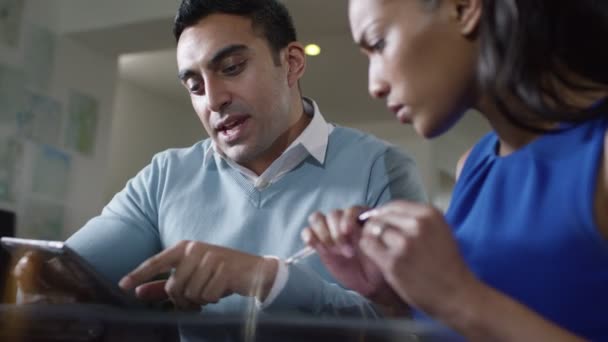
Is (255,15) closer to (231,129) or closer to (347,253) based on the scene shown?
(231,129)

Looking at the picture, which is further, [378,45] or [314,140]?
[314,140]

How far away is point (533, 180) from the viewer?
0.60m

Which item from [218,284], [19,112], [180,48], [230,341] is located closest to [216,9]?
[180,48]

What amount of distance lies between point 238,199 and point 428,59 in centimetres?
61

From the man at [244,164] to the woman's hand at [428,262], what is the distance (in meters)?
0.53

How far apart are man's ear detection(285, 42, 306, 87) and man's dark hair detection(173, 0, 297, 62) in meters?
0.01

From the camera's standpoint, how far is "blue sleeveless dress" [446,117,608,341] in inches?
21.2

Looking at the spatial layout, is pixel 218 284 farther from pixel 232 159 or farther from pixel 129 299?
pixel 232 159

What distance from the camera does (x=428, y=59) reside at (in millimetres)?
577

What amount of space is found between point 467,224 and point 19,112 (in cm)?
→ 245

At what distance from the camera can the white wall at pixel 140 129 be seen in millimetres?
4578

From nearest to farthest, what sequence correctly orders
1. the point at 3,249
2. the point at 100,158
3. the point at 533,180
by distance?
1. the point at 533,180
2. the point at 3,249
3. the point at 100,158

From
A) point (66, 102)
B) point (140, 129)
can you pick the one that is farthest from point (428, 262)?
point (140, 129)

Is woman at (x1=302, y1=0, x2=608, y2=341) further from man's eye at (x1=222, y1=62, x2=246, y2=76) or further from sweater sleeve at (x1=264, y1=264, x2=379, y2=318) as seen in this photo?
man's eye at (x1=222, y1=62, x2=246, y2=76)
